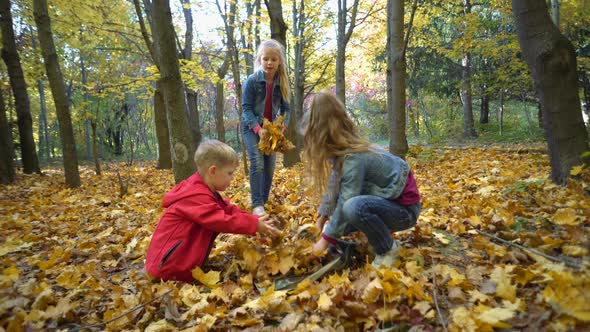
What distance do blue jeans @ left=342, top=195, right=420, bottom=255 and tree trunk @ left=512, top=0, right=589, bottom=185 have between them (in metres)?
2.17

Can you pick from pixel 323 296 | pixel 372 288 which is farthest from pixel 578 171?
pixel 323 296

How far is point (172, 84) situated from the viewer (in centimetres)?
447

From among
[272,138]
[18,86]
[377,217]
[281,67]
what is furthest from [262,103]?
[18,86]

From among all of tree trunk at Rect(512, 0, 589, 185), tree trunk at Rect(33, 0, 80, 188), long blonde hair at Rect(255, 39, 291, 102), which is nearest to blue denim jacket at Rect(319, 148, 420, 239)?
long blonde hair at Rect(255, 39, 291, 102)

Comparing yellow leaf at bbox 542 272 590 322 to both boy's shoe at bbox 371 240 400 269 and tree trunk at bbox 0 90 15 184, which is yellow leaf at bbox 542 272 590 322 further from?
tree trunk at bbox 0 90 15 184

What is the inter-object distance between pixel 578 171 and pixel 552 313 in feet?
7.49

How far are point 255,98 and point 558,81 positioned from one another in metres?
2.93

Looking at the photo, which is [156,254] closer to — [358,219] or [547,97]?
[358,219]

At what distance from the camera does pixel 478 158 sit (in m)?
6.75

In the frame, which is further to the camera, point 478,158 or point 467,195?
point 478,158

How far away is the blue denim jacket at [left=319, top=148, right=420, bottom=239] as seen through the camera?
2064mm

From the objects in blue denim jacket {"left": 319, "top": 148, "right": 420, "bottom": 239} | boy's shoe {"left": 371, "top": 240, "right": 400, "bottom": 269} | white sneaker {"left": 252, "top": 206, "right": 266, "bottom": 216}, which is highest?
blue denim jacket {"left": 319, "top": 148, "right": 420, "bottom": 239}

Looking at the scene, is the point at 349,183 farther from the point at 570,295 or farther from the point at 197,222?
the point at 570,295

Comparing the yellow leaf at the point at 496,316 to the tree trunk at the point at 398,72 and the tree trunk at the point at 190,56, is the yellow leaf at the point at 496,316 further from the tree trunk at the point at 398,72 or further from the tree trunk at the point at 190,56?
the tree trunk at the point at 190,56
